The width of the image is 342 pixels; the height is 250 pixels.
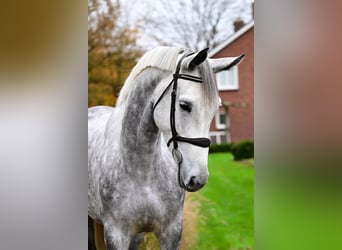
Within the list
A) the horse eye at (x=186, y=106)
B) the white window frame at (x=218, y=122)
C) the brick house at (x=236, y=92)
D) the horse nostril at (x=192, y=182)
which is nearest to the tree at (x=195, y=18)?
the brick house at (x=236, y=92)

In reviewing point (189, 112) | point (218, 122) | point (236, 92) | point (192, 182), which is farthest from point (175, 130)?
point (236, 92)

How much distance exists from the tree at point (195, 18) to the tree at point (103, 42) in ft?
0.38

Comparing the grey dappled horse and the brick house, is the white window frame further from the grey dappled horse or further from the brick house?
the grey dappled horse

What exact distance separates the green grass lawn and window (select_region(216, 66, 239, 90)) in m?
0.35

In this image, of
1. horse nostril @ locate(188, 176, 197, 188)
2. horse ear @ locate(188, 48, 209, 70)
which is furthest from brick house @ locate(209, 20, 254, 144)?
horse nostril @ locate(188, 176, 197, 188)

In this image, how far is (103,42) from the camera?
211 centimetres

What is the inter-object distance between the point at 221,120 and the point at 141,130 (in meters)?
0.44

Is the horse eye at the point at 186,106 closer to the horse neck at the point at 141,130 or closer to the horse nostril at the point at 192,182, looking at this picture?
the horse neck at the point at 141,130

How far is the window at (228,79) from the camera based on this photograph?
198 centimetres

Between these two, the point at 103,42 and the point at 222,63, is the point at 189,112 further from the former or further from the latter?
the point at 103,42
